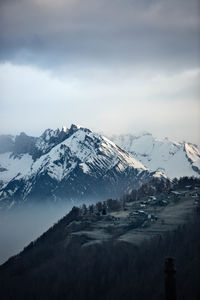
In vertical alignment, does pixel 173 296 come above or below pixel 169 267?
below

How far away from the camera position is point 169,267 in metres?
96.1

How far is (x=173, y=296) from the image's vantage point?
319 ft

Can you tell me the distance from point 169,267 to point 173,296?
655 centimetres
